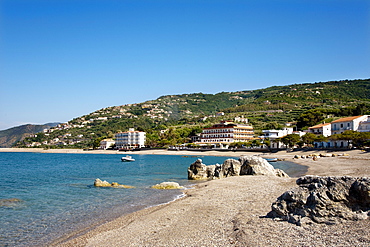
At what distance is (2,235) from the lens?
39.1 ft

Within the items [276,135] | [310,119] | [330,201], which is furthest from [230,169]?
[310,119]

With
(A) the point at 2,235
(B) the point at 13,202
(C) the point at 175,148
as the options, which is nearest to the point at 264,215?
(A) the point at 2,235

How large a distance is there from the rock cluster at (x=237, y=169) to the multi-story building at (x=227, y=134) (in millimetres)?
76955

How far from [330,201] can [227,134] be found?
9999 cm

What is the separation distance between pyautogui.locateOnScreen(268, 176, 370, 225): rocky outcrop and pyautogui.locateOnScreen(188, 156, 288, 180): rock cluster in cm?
1681

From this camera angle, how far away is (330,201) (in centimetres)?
886

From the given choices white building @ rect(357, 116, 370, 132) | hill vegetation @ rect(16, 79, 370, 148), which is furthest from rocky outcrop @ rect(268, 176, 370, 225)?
hill vegetation @ rect(16, 79, 370, 148)

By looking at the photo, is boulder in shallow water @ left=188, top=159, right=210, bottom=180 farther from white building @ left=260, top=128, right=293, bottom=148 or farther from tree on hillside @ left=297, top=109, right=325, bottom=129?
tree on hillside @ left=297, top=109, right=325, bottom=129

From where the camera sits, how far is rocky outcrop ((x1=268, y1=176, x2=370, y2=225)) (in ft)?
28.2

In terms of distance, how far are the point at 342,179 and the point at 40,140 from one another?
192 meters

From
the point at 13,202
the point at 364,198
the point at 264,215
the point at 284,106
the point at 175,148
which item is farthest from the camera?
the point at 284,106

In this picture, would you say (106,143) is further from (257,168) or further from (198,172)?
(257,168)

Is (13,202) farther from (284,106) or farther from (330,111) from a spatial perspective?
(284,106)

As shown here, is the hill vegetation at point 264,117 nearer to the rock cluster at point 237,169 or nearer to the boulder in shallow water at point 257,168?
the rock cluster at point 237,169
